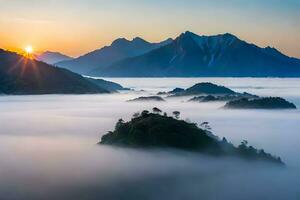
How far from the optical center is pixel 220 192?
437 ft

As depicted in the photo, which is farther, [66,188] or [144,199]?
[66,188]

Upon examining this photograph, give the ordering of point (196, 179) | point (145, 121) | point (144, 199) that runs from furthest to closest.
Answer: point (196, 179)
point (145, 121)
point (144, 199)

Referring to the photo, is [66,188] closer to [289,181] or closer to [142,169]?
[142,169]

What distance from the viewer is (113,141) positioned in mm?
142875

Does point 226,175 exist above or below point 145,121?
below

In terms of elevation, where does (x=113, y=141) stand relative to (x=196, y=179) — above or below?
above

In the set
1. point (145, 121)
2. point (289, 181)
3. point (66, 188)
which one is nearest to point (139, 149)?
point (145, 121)

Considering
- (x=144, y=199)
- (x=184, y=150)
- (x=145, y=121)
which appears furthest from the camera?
(x=184, y=150)

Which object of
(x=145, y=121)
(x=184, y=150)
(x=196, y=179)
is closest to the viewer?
(x=145, y=121)

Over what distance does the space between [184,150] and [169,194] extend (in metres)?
15.8

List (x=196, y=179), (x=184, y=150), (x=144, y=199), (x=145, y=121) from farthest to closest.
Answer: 1. (x=196, y=179)
2. (x=184, y=150)
3. (x=145, y=121)
4. (x=144, y=199)

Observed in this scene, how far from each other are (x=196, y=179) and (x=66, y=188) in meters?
38.0

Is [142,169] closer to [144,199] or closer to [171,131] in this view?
[171,131]

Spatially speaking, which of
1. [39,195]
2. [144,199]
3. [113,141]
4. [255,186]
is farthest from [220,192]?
[39,195]
